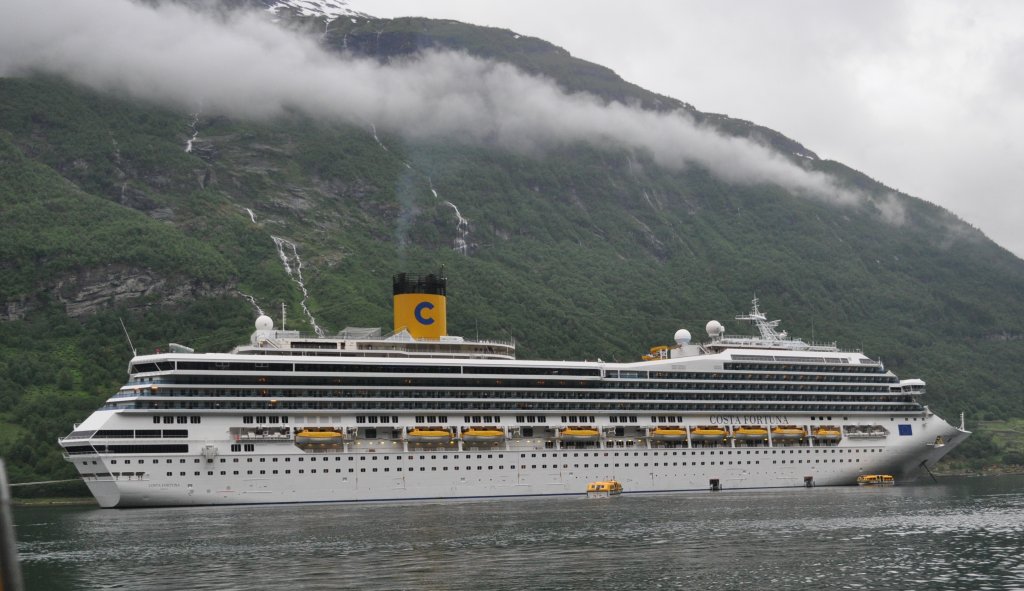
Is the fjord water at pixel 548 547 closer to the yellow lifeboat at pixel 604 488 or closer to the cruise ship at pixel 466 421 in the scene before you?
the cruise ship at pixel 466 421

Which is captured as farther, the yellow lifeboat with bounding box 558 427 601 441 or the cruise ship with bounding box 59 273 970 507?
the yellow lifeboat with bounding box 558 427 601 441

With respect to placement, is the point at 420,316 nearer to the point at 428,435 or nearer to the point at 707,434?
the point at 428,435

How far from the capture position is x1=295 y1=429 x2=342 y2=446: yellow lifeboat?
7906cm

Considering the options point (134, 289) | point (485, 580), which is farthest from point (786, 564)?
point (134, 289)

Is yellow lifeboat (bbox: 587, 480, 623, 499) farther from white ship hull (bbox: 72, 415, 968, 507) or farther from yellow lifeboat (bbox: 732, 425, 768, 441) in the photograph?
yellow lifeboat (bbox: 732, 425, 768, 441)

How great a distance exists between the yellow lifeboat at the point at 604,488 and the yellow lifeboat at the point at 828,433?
70.0ft

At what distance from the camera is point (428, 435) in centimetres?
8231

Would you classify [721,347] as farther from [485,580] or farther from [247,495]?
[485,580]

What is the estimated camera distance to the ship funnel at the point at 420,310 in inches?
3728

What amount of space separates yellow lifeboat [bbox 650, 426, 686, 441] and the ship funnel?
20545mm

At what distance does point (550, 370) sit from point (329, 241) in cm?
10896

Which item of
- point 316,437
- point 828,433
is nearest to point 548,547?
point 316,437

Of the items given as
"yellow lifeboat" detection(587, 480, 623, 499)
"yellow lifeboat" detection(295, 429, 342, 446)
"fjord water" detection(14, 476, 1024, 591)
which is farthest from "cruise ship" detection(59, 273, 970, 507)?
"fjord water" detection(14, 476, 1024, 591)

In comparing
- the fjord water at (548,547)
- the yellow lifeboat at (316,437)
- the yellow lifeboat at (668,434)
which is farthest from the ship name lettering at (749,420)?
the yellow lifeboat at (316,437)
